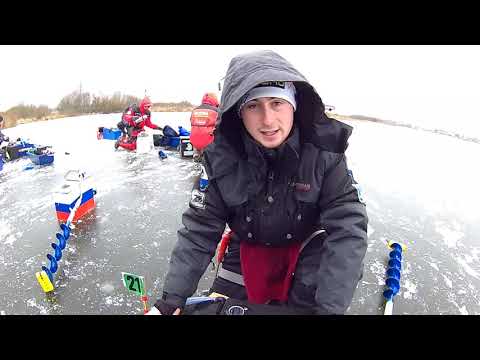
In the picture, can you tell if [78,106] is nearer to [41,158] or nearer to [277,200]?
[41,158]

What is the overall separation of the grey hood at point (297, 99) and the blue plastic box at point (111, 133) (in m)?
7.92

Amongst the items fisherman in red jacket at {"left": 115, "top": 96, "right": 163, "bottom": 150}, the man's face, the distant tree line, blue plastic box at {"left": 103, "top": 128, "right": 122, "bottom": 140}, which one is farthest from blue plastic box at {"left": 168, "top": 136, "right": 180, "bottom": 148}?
the man's face

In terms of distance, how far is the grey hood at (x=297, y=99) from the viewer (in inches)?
56.2

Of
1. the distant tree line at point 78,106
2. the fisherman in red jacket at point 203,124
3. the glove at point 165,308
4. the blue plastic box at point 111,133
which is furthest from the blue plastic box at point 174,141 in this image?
the glove at point 165,308

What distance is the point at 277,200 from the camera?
1711 millimetres

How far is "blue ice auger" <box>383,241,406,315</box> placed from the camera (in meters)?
2.62

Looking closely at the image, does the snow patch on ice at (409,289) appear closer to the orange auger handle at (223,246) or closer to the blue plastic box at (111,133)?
the orange auger handle at (223,246)

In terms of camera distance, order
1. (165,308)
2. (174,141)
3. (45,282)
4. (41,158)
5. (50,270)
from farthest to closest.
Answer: (174,141)
(41,158)
(50,270)
(45,282)
(165,308)

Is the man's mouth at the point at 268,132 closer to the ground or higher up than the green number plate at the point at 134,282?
higher up

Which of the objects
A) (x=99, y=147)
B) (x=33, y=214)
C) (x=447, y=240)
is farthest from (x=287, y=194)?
(x=99, y=147)

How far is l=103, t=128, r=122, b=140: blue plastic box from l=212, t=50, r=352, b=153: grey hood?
792 centimetres

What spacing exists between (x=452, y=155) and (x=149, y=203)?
25.7 ft

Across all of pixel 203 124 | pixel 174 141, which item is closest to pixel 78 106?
pixel 174 141

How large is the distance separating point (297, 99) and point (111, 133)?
8.29 m
